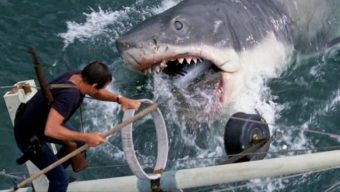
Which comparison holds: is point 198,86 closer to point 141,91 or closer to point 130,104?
point 141,91

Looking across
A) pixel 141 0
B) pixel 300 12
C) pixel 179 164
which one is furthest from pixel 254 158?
pixel 141 0

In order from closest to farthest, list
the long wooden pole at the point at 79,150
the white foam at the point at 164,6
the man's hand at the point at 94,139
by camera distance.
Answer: the long wooden pole at the point at 79,150, the man's hand at the point at 94,139, the white foam at the point at 164,6

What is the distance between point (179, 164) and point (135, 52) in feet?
3.32

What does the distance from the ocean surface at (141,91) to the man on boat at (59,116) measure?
1.77 ft

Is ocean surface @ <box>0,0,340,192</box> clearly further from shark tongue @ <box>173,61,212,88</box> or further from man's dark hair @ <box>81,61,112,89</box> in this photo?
man's dark hair @ <box>81,61,112,89</box>

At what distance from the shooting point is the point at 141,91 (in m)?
5.89

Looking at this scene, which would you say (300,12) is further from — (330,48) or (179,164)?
(179,164)

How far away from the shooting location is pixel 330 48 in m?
6.80

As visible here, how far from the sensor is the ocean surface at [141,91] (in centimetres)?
532

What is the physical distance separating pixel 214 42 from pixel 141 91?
927mm

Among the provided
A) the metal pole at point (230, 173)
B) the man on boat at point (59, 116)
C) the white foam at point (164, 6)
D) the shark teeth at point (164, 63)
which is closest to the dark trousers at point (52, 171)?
Answer: the man on boat at point (59, 116)

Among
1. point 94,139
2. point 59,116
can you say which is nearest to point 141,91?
point 59,116

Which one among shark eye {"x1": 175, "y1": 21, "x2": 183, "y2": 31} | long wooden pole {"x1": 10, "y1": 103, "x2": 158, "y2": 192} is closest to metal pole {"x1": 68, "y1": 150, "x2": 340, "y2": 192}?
long wooden pole {"x1": 10, "y1": 103, "x2": 158, "y2": 192}

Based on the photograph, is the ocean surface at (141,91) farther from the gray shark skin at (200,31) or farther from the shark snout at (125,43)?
the shark snout at (125,43)
